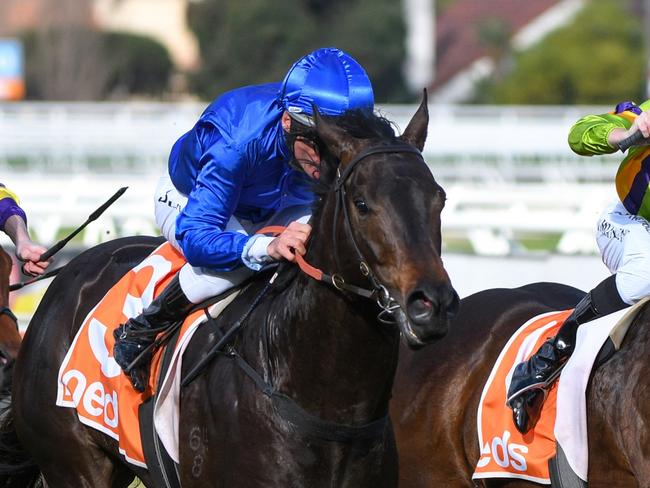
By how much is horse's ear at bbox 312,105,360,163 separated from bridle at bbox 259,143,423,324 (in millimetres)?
51

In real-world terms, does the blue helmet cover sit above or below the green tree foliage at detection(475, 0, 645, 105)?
above

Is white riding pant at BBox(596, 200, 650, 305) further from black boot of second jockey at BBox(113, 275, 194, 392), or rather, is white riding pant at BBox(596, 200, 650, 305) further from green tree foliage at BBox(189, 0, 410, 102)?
green tree foliage at BBox(189, 0, 410, 102)

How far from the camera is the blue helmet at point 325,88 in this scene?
158 inches

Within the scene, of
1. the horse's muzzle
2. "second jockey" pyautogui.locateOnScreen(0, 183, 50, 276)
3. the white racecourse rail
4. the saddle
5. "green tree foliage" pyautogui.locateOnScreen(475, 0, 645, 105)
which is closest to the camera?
the horse's muzzle

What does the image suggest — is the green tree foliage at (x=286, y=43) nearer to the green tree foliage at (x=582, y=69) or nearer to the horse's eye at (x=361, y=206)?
the green tree foliage at (x=582, y=69)

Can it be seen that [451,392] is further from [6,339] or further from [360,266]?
[6,339]

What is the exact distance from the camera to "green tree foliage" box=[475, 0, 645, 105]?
120ft

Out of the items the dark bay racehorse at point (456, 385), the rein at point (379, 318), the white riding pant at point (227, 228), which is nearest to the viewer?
the rein at point (379, 318)

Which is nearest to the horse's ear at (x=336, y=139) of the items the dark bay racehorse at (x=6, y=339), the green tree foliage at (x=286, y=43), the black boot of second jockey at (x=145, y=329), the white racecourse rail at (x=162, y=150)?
the black boot of second jockey at (x=145, y=329)

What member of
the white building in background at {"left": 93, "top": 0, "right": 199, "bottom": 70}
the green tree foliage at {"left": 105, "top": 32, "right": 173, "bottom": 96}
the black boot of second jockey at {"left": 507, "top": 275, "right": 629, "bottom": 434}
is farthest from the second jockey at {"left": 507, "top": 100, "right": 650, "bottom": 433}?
the white building in background at {"left": 93, "top": 0, "right": 199, "bottom": 70}

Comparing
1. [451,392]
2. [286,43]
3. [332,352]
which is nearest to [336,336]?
[332,352]

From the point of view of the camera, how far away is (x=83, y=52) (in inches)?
1543

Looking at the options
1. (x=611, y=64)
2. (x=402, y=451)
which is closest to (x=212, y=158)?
(x=402, y=451)

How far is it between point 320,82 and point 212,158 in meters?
0.44
